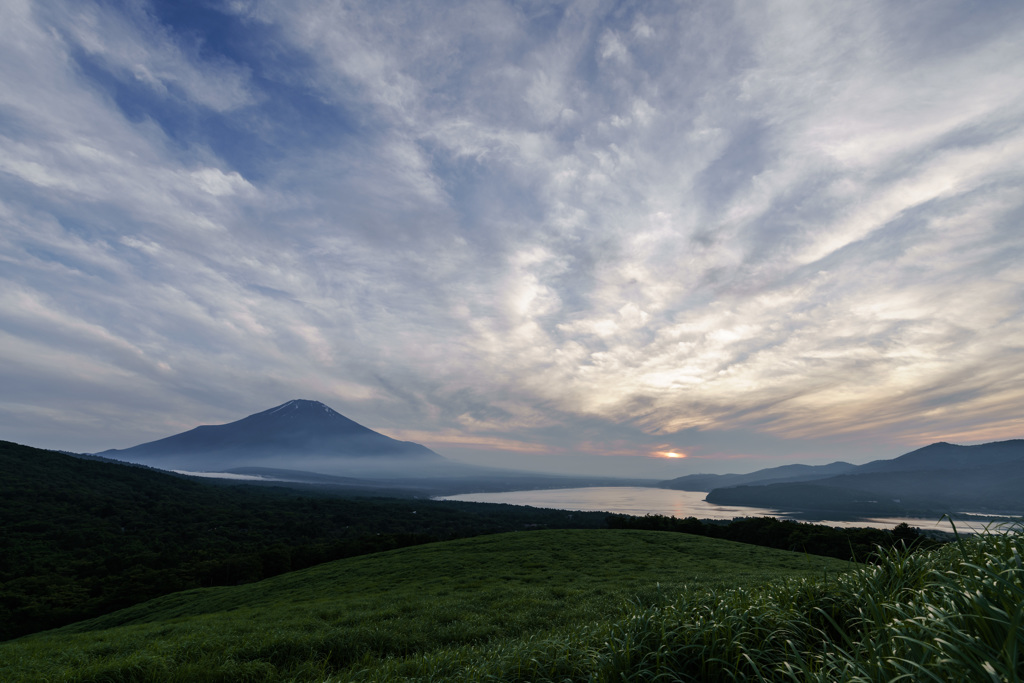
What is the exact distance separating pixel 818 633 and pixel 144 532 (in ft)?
455

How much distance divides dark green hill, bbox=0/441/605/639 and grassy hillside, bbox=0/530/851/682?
2601 centimetres

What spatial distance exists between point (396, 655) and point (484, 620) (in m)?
3.58

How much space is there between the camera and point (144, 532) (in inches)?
3981

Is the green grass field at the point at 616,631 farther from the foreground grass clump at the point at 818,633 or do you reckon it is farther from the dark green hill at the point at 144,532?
the dark green hill at the point at 144,532

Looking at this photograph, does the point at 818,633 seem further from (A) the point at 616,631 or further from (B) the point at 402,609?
(B) the point at 402,609

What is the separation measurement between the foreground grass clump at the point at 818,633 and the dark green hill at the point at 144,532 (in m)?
54.5

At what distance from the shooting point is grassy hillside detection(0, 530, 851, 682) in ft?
34.7

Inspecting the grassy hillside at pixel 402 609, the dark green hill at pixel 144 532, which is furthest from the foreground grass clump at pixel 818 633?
the dark green hill at pixel 144 532

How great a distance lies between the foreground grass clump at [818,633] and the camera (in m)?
4.61

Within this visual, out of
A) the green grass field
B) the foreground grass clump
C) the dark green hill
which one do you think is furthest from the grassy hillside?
the dark green hill

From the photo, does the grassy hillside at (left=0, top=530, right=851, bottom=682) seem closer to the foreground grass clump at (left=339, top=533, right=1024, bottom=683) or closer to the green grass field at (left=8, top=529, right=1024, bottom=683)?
the green grass field at (left=8, top=529, right=1024, bottom=683)

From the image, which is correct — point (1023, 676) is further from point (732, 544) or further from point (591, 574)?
point (732, 544)

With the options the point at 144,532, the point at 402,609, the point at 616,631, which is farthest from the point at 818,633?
the point at 144,532

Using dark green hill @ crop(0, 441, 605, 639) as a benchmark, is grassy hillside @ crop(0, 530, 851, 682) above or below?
above
